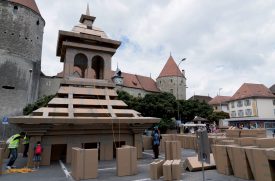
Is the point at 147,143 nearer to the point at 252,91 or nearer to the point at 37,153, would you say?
the point at 37,153

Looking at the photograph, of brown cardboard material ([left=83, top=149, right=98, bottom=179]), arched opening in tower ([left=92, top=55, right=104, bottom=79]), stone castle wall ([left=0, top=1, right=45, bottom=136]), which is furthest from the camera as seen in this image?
stone castle wall ([left=0, top=1, right=45, bottom=136])

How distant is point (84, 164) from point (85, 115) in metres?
4.15

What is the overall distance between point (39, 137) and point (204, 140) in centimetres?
856

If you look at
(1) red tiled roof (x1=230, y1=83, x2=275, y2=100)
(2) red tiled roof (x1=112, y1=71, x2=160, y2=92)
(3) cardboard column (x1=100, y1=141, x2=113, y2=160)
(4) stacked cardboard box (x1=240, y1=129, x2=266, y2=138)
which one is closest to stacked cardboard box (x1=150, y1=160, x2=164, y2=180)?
(3) cardboard column (x1=100, y1=141, x2=113, y2=160)

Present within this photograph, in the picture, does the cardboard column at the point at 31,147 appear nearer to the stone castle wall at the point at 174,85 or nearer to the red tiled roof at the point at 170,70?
the stone castle wall at the point at 174,85

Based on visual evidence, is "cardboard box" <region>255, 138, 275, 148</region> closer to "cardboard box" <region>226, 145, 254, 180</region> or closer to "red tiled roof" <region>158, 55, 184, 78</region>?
"cardboard box" <region>226, 145, 254, 180</region>

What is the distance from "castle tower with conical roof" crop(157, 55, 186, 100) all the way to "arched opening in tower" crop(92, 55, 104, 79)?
5253 cm

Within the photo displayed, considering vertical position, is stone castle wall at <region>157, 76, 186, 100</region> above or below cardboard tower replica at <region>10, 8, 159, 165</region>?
above

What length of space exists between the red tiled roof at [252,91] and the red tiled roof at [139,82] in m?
24.5

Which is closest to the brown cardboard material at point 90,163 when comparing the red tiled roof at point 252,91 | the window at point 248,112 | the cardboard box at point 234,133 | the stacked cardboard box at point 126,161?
the stacked cardboard box at point 126,161

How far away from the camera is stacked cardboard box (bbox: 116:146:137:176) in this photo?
9044 mm

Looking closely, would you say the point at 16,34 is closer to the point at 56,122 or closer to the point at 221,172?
the point at 56,122

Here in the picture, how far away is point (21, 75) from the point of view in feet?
151

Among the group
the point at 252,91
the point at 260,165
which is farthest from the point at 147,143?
the point at 252,91
